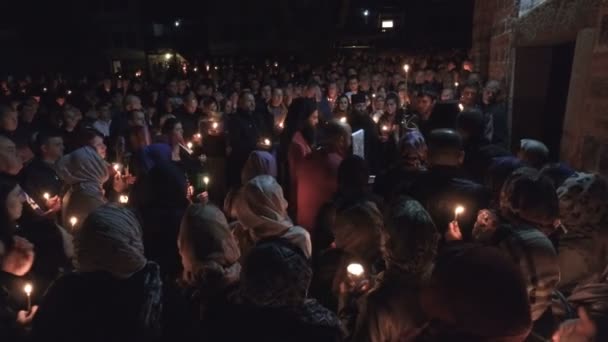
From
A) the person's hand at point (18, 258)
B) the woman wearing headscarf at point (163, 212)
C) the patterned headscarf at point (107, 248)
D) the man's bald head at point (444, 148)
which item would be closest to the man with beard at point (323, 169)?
the man's bald head at point (444, 148)

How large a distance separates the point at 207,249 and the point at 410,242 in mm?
1106

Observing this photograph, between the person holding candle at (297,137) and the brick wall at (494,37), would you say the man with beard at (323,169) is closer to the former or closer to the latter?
the person holding candle at (297,137)

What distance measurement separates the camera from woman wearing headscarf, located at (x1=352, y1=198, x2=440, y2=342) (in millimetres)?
2107

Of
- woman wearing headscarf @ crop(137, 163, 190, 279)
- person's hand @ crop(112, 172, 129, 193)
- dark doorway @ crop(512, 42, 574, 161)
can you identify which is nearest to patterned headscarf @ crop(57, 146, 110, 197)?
person's hand @ crop(112, 172, 129, 193)

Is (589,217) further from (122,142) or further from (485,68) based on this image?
(485,68)

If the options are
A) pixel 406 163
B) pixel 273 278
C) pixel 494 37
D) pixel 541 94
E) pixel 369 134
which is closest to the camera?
pixel 273 278

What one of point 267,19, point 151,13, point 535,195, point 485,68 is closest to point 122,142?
point 535,195

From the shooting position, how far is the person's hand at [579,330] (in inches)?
74.7

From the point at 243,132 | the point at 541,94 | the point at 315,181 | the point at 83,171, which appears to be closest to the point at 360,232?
the point at 315,181

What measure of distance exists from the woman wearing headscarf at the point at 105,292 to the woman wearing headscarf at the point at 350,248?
999 mm

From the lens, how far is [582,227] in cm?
287

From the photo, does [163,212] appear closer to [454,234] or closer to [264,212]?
[264,212]

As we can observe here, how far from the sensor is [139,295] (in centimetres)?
233

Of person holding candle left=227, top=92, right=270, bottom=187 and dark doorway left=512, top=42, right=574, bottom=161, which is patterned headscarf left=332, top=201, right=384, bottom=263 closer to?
person holding candle left=227, top=92, right=270, bottom=187
